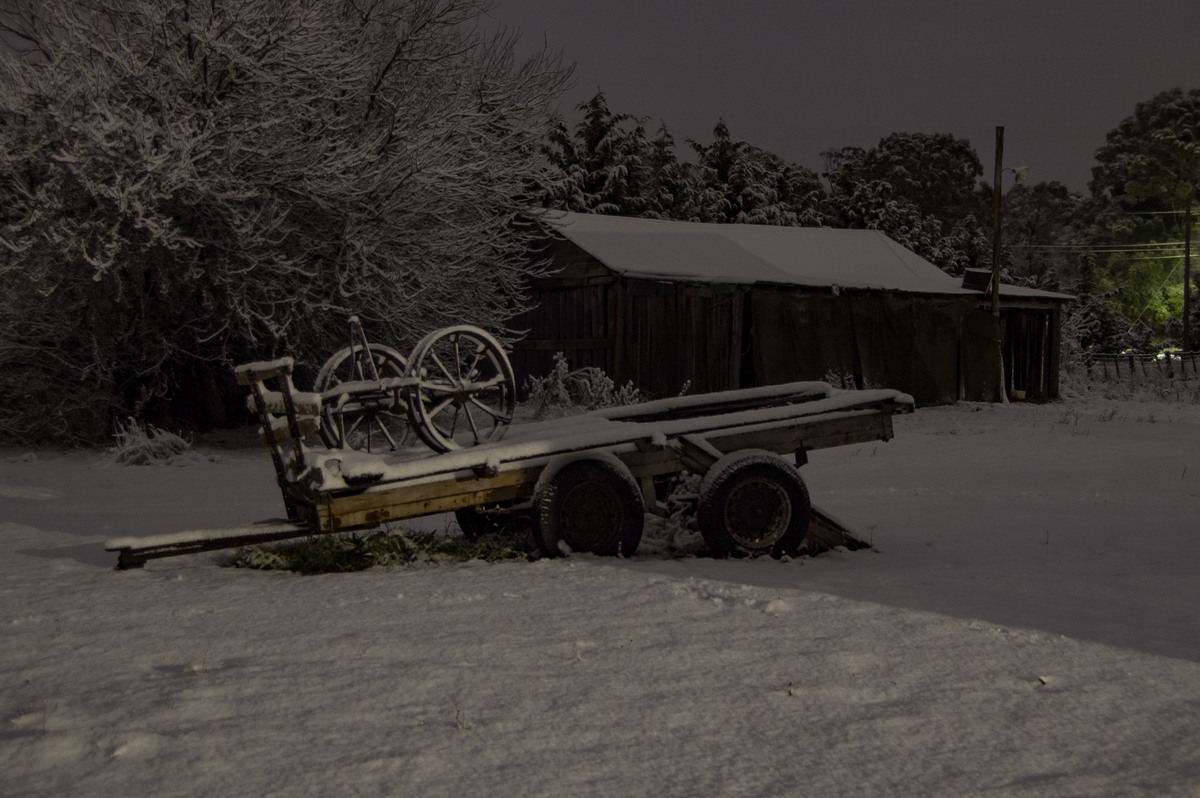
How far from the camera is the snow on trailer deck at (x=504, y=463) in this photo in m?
5.27

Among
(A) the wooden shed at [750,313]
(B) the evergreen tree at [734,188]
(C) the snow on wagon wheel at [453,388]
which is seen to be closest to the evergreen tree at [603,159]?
(B) the evergreen tree at [734,188]

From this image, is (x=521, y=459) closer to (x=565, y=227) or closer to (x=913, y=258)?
(x=565, y=227)

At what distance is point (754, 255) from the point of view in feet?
64.3

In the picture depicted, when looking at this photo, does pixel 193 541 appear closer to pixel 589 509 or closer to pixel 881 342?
pixel 589 509

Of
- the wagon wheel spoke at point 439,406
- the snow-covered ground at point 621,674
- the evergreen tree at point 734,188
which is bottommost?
the snow-covered ground at point 621,674

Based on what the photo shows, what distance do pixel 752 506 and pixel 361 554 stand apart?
226 cm

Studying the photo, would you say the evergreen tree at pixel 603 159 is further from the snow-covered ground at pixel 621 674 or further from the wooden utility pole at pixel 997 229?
the snow-covered ground at pixel 621 674

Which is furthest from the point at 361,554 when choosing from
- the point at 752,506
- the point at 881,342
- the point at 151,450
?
the point at 881,342

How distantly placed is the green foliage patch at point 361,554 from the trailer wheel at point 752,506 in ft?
3.56

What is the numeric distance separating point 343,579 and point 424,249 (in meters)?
9.56

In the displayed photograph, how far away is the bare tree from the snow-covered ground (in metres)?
6.47

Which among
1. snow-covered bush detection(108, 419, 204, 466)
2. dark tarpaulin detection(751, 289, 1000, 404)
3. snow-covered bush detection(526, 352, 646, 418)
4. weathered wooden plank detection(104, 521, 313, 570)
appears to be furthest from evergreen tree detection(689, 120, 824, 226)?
weathered wooden plank detection(104, 521, 313, 570)

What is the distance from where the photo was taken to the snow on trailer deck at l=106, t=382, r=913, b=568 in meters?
5.27

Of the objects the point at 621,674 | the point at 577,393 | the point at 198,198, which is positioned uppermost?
the point at 198,198
